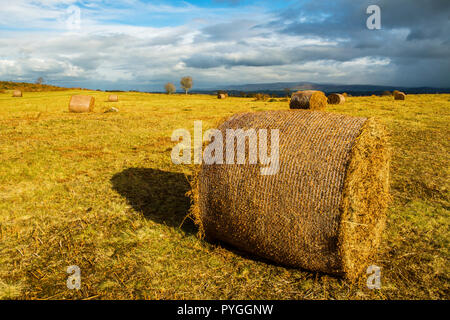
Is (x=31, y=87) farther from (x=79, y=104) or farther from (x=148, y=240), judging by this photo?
(x=148, y=240)

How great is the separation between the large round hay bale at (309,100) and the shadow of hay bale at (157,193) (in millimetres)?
16331

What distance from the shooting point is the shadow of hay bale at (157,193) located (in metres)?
6.59

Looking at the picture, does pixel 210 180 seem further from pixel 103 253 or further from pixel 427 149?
pixel 427 149

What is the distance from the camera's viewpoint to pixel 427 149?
1189 centimetres

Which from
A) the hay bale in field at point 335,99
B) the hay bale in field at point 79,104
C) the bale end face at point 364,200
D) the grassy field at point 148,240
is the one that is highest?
the hay bale in field at point 335,99

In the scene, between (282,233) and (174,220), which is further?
(174,220)

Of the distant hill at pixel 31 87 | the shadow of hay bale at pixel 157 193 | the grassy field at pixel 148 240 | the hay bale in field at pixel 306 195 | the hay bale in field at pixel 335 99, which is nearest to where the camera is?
the hay bale in field at pixel 306 195

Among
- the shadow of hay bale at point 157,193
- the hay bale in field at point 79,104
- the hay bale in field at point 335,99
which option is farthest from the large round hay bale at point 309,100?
the hay bale in field at point 79,104

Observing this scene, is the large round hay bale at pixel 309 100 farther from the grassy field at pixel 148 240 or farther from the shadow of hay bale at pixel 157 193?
the shadow of hay bale at pixel 157 193

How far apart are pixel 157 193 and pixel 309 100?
704 inches

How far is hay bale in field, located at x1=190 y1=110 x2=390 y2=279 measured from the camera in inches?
163

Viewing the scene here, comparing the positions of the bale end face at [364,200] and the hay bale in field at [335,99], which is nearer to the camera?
the bale end face at [364,200]

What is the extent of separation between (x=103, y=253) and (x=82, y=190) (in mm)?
3388
